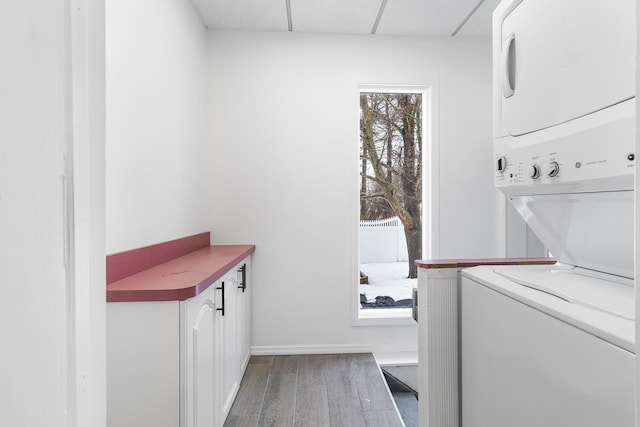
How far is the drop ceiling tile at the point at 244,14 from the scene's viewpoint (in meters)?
2.50

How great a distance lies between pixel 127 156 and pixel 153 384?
93 centimetres

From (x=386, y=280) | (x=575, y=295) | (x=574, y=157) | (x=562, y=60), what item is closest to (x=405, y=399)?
(x=386, y=280)

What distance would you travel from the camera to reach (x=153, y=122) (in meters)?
1.86

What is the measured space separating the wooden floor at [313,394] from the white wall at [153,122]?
1043 millimetres

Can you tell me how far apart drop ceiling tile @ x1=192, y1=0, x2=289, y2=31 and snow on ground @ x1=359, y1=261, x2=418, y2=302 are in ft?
6.55

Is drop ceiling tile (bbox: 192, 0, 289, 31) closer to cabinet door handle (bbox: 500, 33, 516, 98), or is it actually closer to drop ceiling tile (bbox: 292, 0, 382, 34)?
drop ceiling tile (bbox: 292, 0, 382, 34)

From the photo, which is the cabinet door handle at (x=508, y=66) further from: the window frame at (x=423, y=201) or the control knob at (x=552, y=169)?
the window frame at (x=423, y=201)

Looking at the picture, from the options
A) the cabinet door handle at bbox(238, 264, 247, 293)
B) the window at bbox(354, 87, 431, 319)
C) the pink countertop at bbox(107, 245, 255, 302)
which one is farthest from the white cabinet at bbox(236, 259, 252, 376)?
the window at bbox(354, 87, 431, 319)

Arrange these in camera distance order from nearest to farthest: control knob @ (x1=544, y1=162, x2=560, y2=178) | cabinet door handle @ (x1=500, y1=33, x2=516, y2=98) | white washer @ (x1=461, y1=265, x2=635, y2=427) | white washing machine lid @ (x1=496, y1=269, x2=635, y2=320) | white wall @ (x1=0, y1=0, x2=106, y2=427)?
white wall @ (x1=0, y1=0, x2=106, y2=427)
white washer @ (x1=461, y1=265, x2=635, y2=427)
white washing machine lid @ (x1=496, y1=269, x2=635, y2=320)
control knob @ (x1=544, y1=162, x2=560, y2=178)
cabinet door handle @ (x1=500, y1=33, x2=516, y2=98)

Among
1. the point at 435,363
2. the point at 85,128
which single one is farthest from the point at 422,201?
the point at 85,128

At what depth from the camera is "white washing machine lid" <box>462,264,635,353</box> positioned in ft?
2.20

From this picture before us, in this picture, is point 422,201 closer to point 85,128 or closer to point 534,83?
point 534,83

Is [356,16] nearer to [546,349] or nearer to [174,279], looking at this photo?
[174,279]

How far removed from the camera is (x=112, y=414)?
1.23 metres
